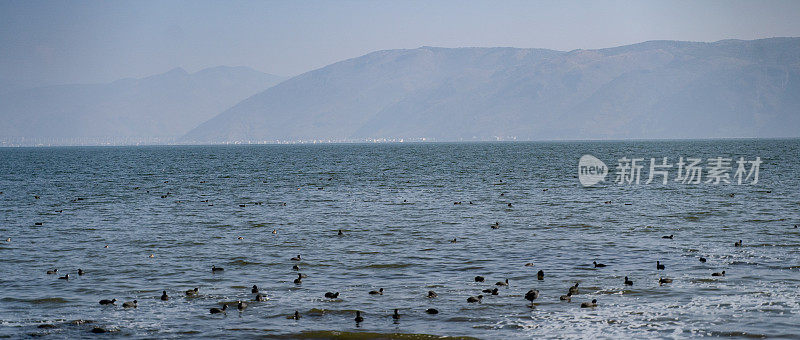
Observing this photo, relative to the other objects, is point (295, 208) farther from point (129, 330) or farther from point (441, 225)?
point (129, 330)

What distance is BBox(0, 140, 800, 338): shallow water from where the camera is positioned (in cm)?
2334

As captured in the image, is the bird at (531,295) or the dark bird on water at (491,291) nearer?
the bird at (531,295)

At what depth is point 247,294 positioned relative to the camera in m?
27.3

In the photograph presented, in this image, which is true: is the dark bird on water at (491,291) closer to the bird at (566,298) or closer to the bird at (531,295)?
the bird at (531,295)

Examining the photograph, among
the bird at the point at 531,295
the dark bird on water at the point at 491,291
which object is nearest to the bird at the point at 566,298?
the bird at the point at 531,295

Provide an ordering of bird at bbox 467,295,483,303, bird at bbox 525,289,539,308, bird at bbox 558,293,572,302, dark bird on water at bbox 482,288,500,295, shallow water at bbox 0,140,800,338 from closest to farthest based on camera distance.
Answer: shallow water at bbox 0,140,800,338 < bird at bbox 467,295,483,303 < bird at bbox 525,289,539,308 < bird at bbox 558,293,572,302 < dark bird on water at bbox 482,288,500,295

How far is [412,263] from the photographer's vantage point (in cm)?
3294

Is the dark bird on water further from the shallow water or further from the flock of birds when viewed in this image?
the shallow water

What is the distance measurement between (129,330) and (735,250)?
86.9 feet

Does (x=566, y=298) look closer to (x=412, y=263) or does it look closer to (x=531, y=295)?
(x=531, y=295)

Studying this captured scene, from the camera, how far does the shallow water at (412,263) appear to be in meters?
23.3

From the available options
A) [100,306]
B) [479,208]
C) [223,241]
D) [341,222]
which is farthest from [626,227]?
[100,306]

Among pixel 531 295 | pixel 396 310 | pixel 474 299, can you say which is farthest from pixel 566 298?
pixel 396 310

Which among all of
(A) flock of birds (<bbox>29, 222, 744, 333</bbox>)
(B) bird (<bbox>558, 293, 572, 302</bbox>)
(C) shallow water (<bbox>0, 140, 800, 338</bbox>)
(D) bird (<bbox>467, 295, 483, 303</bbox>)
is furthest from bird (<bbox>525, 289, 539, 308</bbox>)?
(D) bird (<bbox>467, 295, 483, 303</bbox>)
